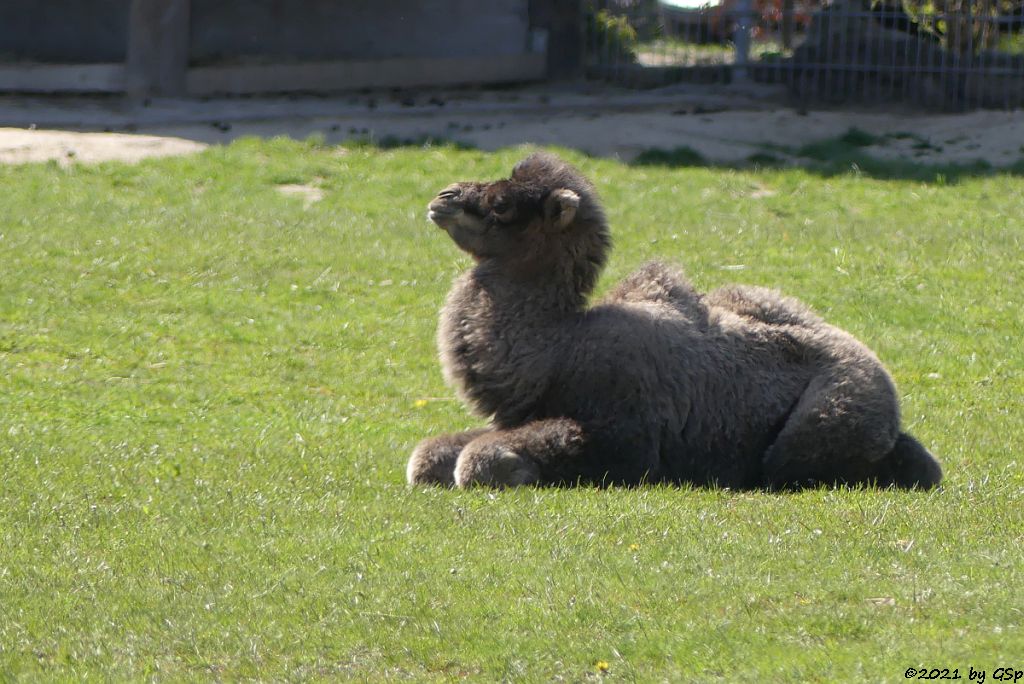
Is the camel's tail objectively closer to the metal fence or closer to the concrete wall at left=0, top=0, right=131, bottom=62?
the metal fence

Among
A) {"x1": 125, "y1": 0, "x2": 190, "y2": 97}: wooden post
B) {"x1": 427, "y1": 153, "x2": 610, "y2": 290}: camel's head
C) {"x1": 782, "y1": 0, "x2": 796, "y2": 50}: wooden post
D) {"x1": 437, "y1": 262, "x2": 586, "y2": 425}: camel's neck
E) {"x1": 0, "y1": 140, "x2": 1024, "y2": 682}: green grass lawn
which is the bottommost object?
{"x1": 0, "y1": 140, "x2": 1024, "y2": 682}: green grass lawn

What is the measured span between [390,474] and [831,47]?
50.2 ft

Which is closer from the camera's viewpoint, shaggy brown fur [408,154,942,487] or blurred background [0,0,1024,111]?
shaggy brown fur [408,154,942,487]

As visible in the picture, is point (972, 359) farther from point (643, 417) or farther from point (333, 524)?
point (333, 524)

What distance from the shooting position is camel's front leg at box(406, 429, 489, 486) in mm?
7934

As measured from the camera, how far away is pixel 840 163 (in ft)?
61.6

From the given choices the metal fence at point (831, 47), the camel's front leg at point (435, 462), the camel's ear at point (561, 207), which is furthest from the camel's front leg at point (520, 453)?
the metal fence at point (831, 47)

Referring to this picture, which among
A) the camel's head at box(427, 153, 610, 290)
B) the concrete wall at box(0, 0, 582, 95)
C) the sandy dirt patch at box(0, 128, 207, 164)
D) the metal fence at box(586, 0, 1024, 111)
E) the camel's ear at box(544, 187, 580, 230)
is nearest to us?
the camel's ear at box(544, 187, 580, 230)

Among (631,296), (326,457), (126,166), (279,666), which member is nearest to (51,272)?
(126,166)

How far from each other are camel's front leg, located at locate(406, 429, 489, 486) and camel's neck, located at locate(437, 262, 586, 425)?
291mm

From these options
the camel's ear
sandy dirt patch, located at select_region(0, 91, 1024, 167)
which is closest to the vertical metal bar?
sandy dirt patch, located at select_region(0, 91, 1024, 167)

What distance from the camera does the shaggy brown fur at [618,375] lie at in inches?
313

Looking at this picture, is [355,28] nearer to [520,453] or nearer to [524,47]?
[524,47]

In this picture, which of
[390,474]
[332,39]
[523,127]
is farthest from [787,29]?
[390,474]
